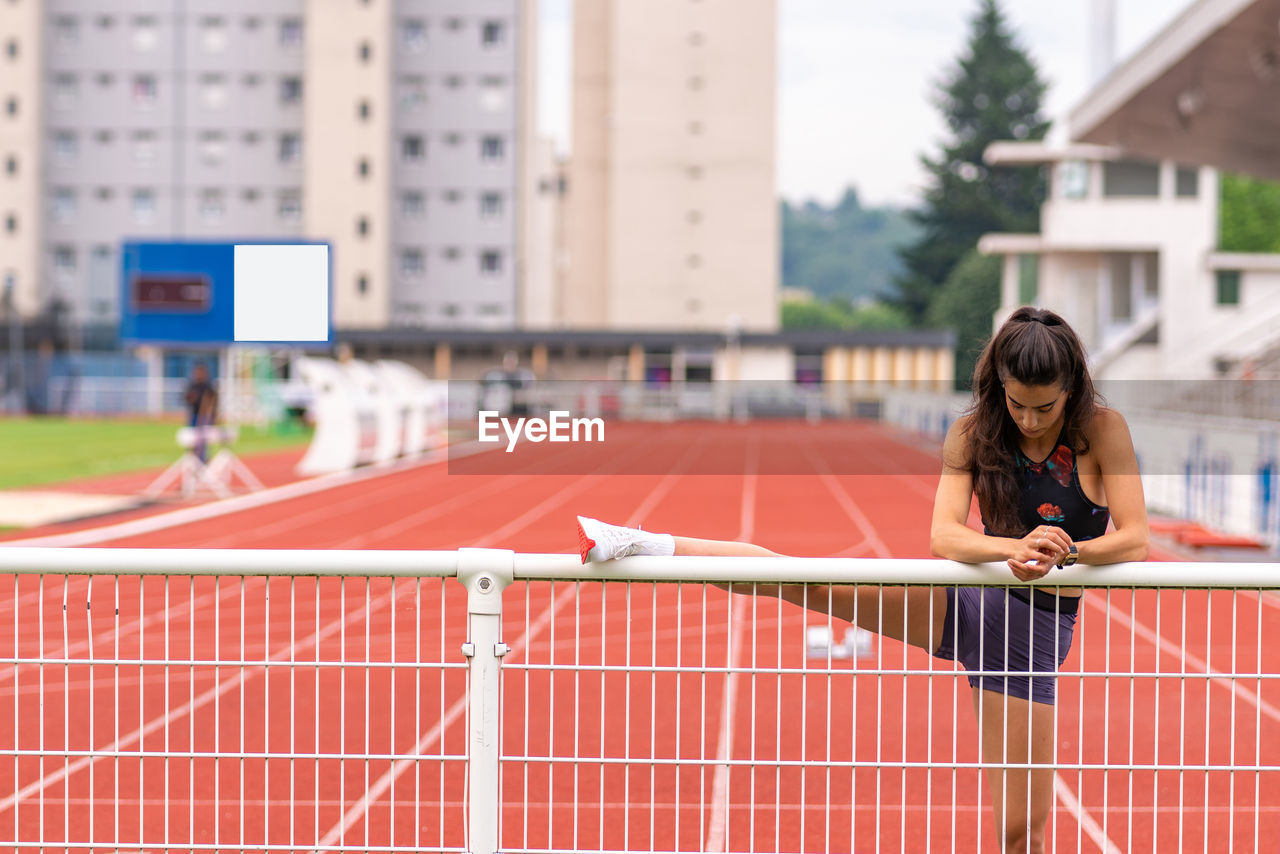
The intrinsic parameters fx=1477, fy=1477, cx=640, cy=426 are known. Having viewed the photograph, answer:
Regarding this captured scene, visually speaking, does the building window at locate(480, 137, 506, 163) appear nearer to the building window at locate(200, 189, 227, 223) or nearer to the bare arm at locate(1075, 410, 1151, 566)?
the building window at locate(200, 189, 227, 223)

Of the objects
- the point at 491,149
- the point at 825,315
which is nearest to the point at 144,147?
the point at 491,149

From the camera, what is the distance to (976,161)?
80875mm

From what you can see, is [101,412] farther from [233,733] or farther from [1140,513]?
[1140,513]

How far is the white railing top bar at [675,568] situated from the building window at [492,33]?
7000 centimetres

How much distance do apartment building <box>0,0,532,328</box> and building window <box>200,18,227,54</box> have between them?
0.07 metres

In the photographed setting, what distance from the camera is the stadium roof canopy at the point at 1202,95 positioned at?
718 inches

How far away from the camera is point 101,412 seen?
181 feet

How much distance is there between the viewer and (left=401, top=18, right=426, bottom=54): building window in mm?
71062

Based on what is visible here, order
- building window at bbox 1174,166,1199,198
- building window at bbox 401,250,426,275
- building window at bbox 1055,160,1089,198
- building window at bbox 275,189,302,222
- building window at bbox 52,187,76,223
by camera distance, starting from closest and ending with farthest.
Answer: building window at bbox 1174,166,1199,198
building window at bbox 1055,160,1089,198
building window at bbox 275,189,302,222
building window at bbox 52,187,76,223
building window at bbox 401,250,426,275

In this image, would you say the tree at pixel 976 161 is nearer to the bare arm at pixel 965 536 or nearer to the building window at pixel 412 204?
the building window at pixel 412 204

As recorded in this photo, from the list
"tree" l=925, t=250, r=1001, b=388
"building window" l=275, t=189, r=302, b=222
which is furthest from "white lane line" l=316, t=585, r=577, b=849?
"building window" l=275, t=189, r=302, b=222

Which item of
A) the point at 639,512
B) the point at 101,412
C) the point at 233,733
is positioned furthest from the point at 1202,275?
the point at 233,733

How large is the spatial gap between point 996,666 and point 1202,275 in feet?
155

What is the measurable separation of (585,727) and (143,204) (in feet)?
229
